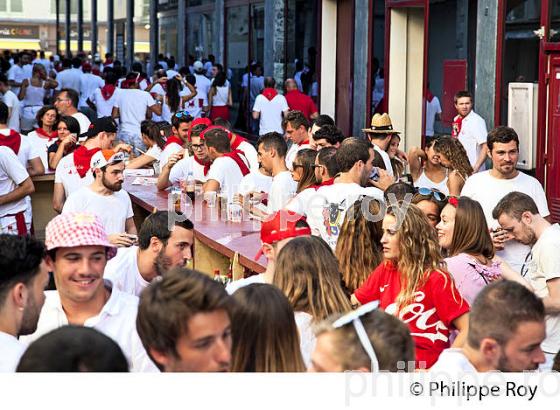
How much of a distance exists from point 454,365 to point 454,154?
5644 mm

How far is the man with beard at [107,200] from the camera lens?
→ 8.76 m

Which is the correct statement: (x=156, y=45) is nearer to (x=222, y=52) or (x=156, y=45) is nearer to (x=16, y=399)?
(x=222, y=52)

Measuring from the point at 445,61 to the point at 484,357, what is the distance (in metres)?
12.3

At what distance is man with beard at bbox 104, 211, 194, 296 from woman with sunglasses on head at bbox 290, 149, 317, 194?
2.67m

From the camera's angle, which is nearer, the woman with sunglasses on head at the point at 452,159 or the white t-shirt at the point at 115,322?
the white t-shirt at the point at 115,322

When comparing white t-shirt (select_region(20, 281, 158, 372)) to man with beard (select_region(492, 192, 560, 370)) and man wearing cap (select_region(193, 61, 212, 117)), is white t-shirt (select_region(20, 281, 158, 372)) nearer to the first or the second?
man with beard (select_region(492, 192, 560, 370))

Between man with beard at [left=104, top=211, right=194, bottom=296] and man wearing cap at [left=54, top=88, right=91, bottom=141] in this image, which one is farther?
man wearing cap at [left=54, top=88, right=91, bottom=141]

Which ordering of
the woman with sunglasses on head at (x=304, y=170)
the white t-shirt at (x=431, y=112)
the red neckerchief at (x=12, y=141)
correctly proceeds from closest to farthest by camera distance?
the woman with sunglasses on head at (x=304, y=170), the red neckerchief at (x=12, y=141), the white t-shirt at (x=431, y=112)

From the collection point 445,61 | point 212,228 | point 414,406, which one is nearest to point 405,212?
point 414,406

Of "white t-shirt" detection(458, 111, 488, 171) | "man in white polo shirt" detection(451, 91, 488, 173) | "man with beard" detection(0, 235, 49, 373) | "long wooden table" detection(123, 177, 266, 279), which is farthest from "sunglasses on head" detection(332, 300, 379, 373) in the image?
"white t-shirt" detection(458, 111, 488, 171)

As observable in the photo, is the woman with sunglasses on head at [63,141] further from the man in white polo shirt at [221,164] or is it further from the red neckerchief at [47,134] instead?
the man in white polo shirt at [221,164]

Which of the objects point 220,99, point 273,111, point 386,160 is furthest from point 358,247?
point 220,99

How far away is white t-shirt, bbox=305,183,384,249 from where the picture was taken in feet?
26.3

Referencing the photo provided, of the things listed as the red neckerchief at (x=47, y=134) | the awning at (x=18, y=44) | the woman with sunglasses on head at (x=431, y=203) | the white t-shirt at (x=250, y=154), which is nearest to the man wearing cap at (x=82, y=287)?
the woman with sunglasses on head at (x=431, y=203)
